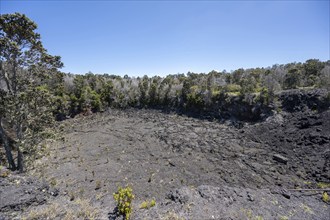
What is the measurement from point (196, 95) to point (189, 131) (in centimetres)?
849

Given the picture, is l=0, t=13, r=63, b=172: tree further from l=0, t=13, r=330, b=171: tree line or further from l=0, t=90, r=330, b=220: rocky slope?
l=0, t=90, r=330, b=220: rocky slope

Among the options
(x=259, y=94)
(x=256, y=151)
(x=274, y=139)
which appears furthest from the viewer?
(x=259, y=94)

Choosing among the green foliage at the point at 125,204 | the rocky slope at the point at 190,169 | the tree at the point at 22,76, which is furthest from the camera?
the tree at the point at 22,76

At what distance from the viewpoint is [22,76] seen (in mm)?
8273

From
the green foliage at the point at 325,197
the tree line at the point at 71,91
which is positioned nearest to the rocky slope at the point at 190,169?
the green foliage at the point at 325,197

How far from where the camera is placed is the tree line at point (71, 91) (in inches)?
304

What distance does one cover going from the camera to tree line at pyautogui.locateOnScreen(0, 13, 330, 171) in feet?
25.4

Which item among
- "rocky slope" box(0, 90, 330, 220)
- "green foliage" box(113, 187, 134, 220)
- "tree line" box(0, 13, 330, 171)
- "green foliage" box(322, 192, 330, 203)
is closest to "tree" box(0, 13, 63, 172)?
"tree line" box(0, 13, 330, 171)

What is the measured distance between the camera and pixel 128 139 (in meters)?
16.0

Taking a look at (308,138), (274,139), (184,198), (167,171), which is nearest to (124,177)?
(167,171)

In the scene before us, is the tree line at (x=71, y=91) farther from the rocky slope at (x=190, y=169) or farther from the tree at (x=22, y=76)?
the rocky slope at (x=190, y=169)

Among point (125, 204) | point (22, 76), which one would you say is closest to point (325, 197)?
point (125, 204)

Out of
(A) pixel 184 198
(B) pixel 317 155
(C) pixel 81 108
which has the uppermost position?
(C) pixel 81 108

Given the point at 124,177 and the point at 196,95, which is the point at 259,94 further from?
the point at 124,177
